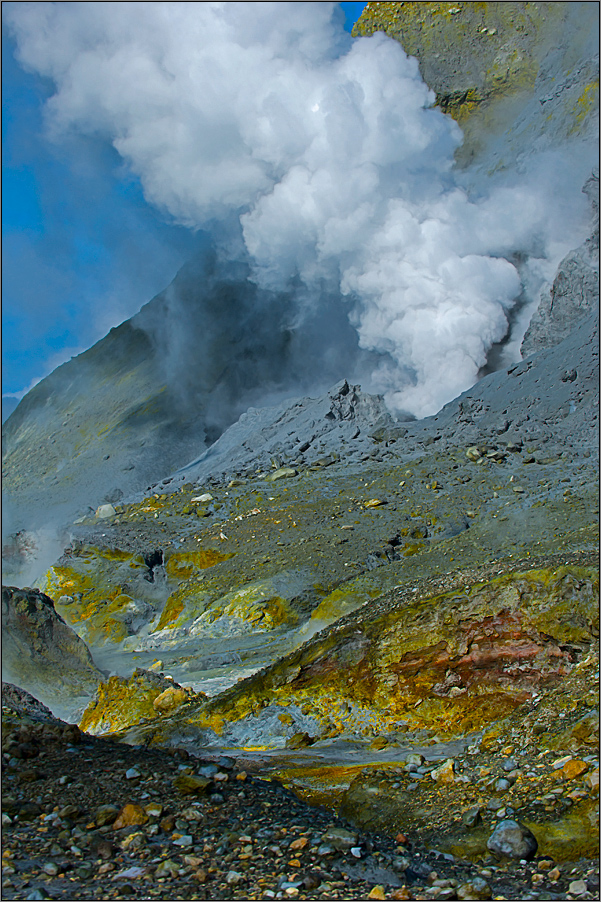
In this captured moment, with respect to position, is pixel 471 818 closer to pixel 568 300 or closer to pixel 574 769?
pixel 574 769

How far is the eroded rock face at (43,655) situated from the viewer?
10.8m

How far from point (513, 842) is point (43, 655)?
9.33 m

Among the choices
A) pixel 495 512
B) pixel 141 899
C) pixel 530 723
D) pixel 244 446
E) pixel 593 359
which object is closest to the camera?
pixel 141 899

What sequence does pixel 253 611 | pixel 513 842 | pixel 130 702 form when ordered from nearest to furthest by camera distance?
pixel 513 842 → pixel 130 702 → pixel 253 611

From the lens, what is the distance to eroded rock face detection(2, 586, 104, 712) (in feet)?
35.4

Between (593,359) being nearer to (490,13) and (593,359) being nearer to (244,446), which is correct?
(244,446)

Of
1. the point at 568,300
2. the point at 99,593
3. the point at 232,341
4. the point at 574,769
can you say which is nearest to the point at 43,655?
the point at 99,593

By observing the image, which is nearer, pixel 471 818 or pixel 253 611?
pixel 471 818

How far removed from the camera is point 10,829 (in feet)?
14.8

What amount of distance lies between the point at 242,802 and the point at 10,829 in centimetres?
160

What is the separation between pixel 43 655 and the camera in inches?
458

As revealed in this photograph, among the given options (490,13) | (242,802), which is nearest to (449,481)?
(242,802)

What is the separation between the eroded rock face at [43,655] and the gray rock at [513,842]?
7.77 m

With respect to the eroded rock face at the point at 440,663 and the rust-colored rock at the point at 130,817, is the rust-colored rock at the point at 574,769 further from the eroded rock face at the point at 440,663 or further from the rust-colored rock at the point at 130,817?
the rust-colored rock at the point at 130,817
